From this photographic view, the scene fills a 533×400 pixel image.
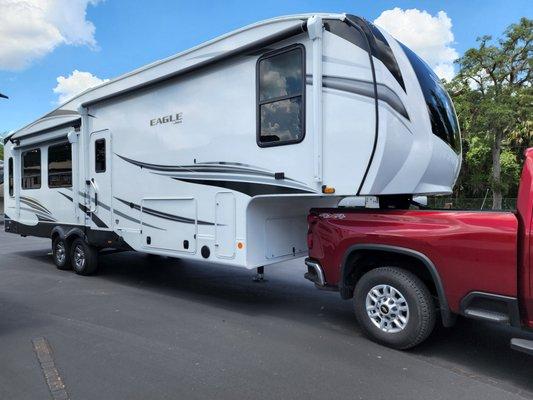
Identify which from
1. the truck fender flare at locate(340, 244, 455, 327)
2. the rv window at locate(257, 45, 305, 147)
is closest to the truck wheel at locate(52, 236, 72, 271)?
the rv window at locate(257, 45, 305, 147)

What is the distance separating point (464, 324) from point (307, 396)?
2735mm

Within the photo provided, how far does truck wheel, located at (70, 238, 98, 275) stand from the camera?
8539 mm

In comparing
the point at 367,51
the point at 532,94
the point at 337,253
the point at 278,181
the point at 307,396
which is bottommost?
the point at 307,396

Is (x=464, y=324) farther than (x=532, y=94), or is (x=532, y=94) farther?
(x=532, y=94)

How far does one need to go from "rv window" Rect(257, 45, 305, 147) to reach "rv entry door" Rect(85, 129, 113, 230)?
11.8 ft

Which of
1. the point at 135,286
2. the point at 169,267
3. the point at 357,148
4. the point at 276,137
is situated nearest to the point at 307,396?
the point at 357,148

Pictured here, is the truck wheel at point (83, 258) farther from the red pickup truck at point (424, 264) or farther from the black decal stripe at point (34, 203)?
the red pickup truck at point (424, 264)

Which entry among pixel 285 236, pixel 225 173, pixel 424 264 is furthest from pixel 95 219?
pixel 424 264

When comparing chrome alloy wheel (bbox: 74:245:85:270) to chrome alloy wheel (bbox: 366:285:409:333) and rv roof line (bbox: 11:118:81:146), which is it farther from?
chrome alloy wheel (bbox: 366:285:409:333)

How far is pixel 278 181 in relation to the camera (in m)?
5.34

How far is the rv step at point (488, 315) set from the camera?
3912 mm

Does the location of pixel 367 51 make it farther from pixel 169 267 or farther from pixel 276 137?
pixel 169 267

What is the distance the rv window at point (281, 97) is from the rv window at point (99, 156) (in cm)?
381

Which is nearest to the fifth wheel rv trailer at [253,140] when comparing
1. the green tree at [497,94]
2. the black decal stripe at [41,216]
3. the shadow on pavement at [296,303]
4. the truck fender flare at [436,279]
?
the truck fender flare at [436,279]
